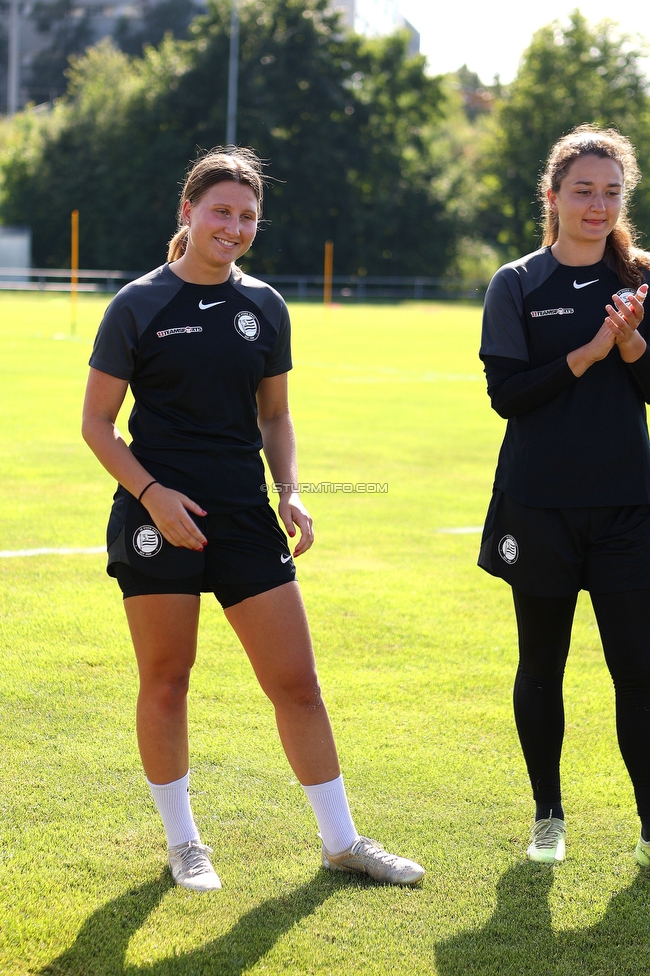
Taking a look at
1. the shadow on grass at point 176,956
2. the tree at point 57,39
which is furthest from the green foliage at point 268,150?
the shadow on grass at point 176,956

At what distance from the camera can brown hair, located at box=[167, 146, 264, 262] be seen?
10.3ft

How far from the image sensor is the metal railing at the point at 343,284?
4328 cm

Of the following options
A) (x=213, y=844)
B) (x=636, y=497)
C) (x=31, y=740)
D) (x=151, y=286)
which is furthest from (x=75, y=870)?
(x=636, y=497)

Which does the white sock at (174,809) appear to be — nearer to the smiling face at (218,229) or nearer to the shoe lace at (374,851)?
the shoe lace at (374,851)

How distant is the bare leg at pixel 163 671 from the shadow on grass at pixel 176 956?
358 mm

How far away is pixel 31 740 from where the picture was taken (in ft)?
13.6

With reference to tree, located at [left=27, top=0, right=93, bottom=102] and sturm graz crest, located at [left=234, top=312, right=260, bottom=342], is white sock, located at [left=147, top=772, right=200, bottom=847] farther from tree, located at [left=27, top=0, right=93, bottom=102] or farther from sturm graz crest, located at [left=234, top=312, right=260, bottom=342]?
tree, located at [left=27, top=0, right=93, bottom=102]

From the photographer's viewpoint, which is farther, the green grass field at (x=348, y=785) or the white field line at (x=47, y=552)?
the white field line at (x=47, y=552)

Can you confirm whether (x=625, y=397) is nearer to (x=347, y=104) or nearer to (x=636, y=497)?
(x=636, y=497)

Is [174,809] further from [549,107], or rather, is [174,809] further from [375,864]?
[549,107]

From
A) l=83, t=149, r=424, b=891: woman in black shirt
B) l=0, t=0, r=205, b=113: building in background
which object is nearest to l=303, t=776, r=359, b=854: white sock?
l=83, t=149, r=424, b=891: woman in black shirt

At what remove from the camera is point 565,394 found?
331 centimetres

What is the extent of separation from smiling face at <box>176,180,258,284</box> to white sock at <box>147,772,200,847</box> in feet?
4.92

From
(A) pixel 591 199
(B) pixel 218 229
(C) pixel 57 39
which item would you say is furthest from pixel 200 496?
(C) pixel 57 39
